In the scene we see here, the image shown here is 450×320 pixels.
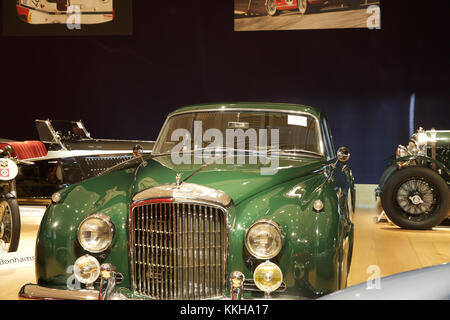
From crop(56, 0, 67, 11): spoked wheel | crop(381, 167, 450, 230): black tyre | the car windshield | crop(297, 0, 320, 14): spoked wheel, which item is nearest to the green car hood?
the car windshield

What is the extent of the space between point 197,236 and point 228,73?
6654 mm

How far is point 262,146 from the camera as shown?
11.6 ft

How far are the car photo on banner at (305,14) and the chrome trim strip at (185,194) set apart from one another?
6.47 metres

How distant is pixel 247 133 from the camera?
3.56m

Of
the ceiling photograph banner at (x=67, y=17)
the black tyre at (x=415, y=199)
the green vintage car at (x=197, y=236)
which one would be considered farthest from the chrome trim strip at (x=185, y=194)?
the ceiling photograph banner at (x=67, y=17)

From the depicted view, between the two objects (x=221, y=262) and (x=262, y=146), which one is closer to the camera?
(x=221, y=262)

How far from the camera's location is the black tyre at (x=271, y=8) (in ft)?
27.8

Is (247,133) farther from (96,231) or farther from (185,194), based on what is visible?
(96,231)

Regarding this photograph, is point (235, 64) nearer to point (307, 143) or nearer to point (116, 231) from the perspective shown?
point (307, 143)

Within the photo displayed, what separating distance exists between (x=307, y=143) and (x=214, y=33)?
5820mm

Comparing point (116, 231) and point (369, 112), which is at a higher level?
point (369, 112)

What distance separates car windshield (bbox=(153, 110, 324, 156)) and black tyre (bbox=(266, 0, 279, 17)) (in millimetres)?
5325

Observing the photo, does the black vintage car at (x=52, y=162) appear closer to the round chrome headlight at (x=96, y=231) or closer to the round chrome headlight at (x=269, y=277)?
the round chrome headlight at (x=96, y=231)
